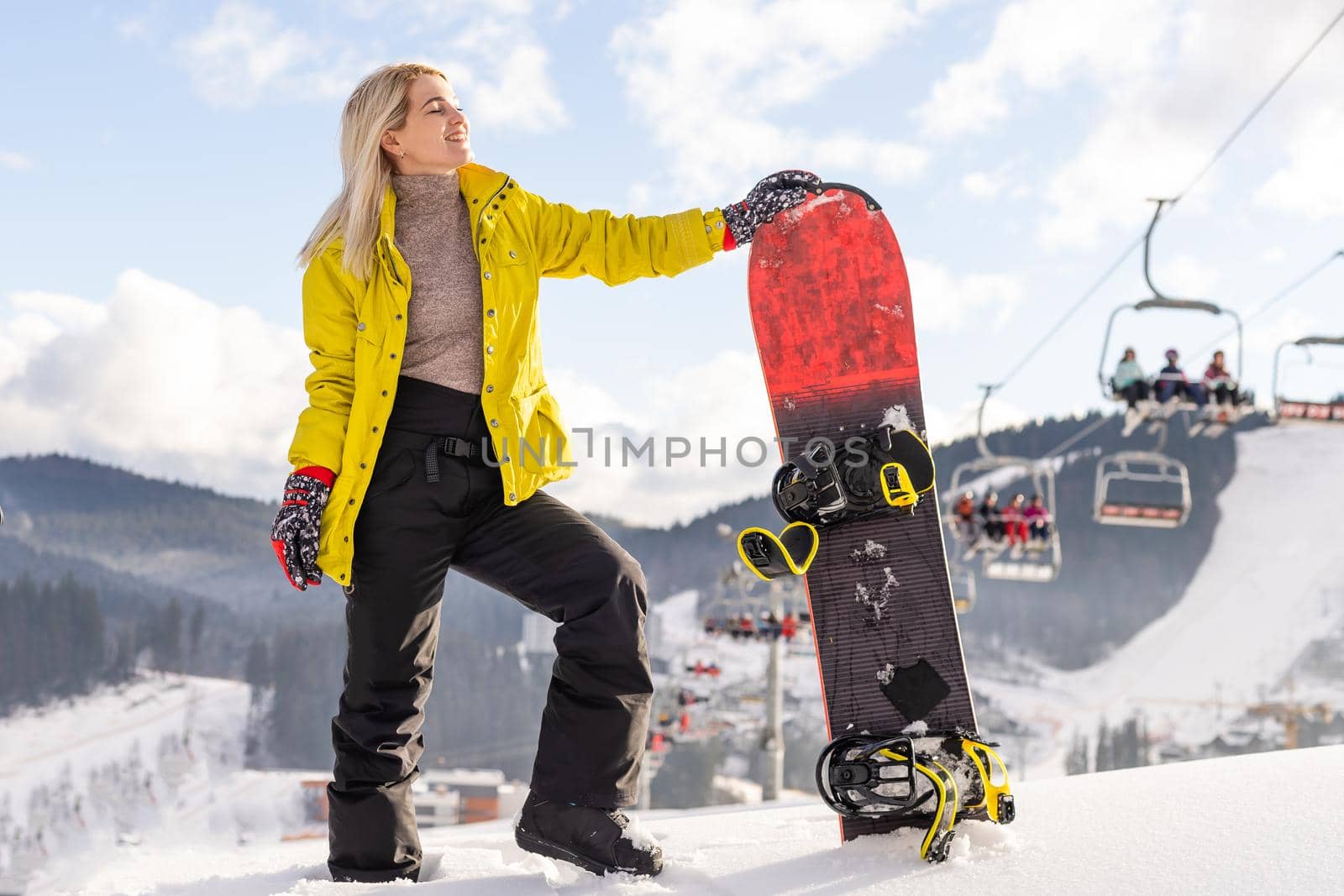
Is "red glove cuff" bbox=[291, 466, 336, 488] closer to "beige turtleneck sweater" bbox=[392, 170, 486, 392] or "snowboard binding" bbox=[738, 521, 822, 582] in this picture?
"beige turtleneck sweater" bbox=[392, 170, 486, 392]

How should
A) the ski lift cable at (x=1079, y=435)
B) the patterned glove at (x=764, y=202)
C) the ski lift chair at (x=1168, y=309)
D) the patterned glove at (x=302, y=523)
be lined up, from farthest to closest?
the ski lift cable at (x=1079, y=435) → the ski lift chair at (x=1168, y=309) → the patterned glove at (x=764, y=202) → the patterned glove at (x=302, y=523)

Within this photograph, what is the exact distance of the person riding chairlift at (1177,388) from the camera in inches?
394

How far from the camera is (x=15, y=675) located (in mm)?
83125

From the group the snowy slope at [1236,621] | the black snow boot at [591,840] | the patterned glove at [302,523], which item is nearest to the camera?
the black snow boot at [591,840]

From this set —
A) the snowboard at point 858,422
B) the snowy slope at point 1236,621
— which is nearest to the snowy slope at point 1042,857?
the snowboard at point 858,422

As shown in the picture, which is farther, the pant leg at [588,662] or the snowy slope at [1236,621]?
the snowy slope at [1236,621]

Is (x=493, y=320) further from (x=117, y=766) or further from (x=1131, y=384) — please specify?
(x=117, y=766)

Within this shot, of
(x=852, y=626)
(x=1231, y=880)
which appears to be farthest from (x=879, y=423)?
(x=1231, y=880)

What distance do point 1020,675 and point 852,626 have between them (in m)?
111

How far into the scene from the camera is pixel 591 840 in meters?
1.98

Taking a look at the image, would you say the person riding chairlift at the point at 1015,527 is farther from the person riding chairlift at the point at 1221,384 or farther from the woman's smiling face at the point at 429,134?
the woman's smiling face at the point at 429,134

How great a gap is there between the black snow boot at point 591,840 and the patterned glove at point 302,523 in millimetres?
697

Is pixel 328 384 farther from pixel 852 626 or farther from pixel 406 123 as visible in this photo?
pixel 852 626

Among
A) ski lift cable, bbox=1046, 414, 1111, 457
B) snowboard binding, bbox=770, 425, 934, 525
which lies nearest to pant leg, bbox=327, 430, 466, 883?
snowboard binding, bbox=770, 425, 934, 525
